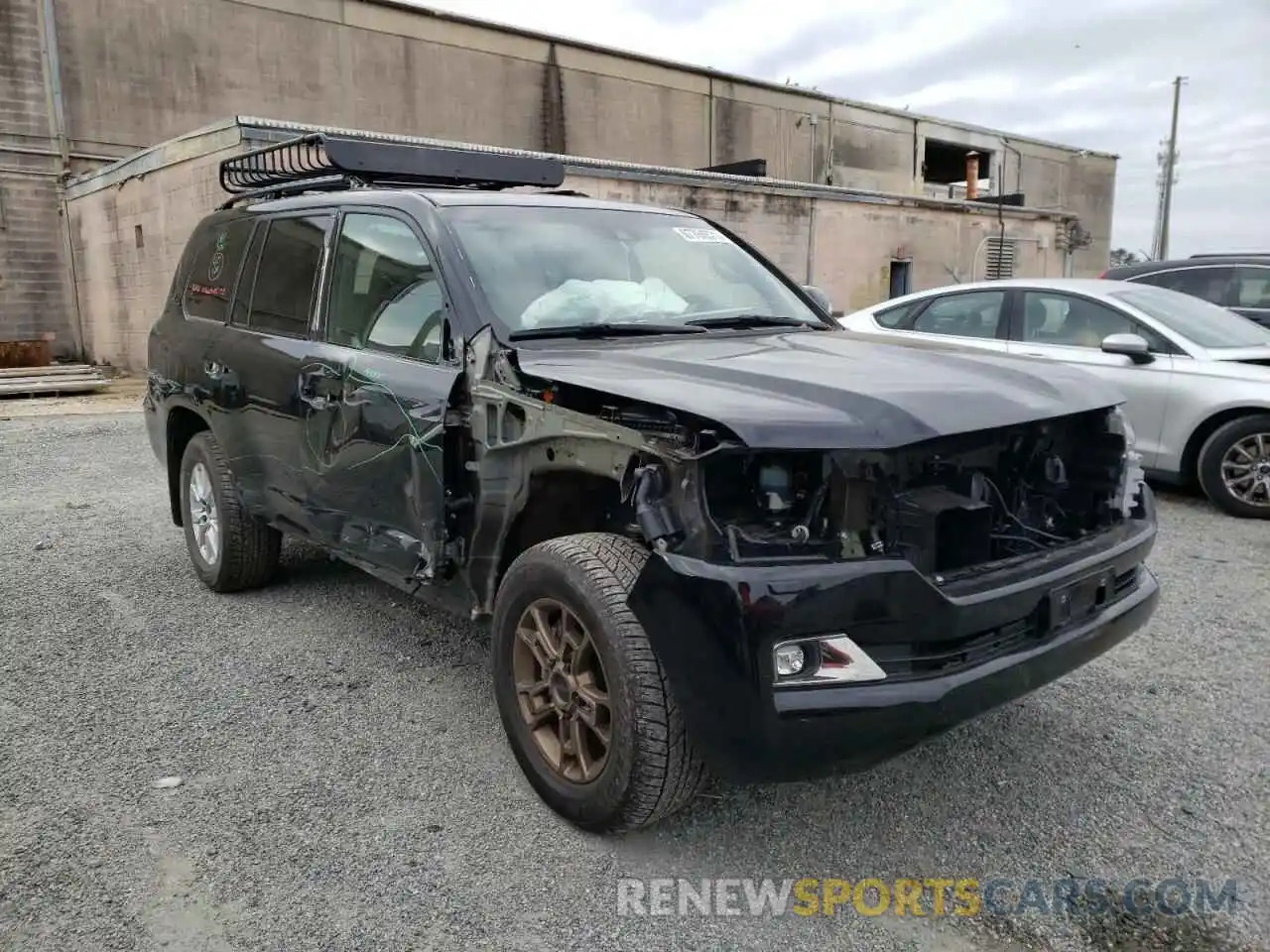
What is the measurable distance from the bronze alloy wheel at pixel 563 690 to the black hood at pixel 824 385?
70cm

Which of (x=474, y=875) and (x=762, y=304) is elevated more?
(x=762, y=304)

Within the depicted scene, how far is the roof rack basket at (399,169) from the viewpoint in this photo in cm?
447

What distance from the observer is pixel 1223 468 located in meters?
6.43

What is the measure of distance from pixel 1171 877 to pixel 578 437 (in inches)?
77.5

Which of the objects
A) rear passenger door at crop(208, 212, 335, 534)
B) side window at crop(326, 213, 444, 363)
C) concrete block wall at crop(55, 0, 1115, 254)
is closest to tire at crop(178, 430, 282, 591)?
rear passenger door at crop(208, 212, 335, 534)

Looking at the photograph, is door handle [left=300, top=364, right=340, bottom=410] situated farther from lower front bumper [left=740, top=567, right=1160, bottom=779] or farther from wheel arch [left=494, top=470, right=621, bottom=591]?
lower front bumper [left=740, top=567, right=1160, bottom=779]

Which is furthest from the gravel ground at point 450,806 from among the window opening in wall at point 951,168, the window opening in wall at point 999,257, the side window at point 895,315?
the window opening in wall at point 951,168

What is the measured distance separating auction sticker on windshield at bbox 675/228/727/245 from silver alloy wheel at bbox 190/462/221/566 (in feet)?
8.67

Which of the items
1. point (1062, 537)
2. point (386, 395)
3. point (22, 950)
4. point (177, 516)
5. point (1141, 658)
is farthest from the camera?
point (177, 516)

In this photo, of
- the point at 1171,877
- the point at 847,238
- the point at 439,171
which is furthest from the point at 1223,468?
the point at 847,238

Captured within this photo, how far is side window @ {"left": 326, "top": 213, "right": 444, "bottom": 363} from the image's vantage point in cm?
344

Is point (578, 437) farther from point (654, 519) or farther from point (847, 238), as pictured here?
point (847, 238)

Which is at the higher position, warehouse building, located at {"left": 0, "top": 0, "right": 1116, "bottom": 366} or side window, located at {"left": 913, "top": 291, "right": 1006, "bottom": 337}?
warehouse building, located at {"left": 0, "top": 0, "right": 1116, "bottom": 366}

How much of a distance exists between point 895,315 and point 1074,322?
56.1 inches
